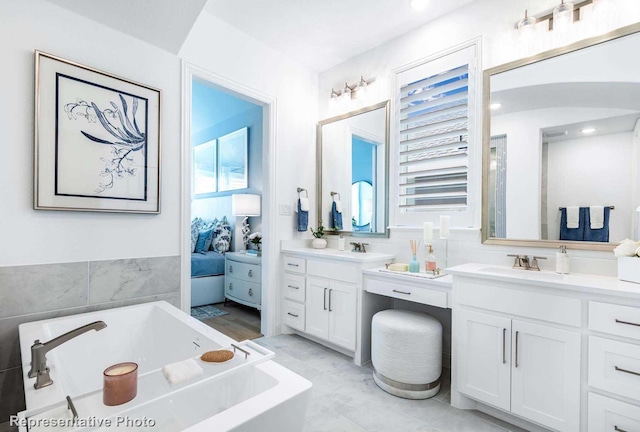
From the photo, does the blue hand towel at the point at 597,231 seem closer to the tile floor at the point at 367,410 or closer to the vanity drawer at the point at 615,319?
the vanity drawer at the point at 615,319

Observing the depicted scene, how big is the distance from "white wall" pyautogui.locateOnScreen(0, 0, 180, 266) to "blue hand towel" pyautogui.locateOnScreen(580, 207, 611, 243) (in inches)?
114

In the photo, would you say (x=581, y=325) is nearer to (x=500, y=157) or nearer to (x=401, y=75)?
(x=500, y=157)

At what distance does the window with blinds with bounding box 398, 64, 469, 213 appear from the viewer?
250 centimetres

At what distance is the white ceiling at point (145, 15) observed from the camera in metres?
1.90

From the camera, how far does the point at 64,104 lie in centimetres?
192

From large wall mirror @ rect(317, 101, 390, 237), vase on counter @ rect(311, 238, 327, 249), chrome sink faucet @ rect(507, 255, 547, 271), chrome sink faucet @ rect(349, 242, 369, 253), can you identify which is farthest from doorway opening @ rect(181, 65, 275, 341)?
chrome sink faucet @ rect(507, 255, 547, 271)

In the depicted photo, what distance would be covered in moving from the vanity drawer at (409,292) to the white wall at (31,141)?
1619mm

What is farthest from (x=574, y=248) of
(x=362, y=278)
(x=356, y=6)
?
(x=356, y=6)

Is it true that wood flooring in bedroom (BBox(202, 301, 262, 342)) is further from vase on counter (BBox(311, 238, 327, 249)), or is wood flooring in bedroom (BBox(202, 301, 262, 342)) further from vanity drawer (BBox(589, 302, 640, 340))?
vanity drawer (BBox(589, 302, 640, 340))

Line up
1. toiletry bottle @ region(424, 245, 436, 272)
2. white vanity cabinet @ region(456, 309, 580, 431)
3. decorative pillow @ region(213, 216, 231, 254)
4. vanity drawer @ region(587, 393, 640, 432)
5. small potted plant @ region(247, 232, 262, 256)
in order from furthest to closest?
decorative pillow @ region(213, 216, 231, 254) → small potted plant @ region(247, 232, 262, 256) → toiletry bottle @ region(424, 245, 436, 272) → white vanity cabinet @ region(456, 309, 580, 431) → vanity drawer @ region(587, 393, 640, 432)

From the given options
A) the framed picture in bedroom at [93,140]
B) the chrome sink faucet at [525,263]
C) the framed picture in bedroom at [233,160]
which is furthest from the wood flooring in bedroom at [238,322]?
the chrome sink faucet at [525,263]

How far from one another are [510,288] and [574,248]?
2.06ft

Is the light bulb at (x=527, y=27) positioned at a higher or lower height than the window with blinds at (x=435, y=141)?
higher

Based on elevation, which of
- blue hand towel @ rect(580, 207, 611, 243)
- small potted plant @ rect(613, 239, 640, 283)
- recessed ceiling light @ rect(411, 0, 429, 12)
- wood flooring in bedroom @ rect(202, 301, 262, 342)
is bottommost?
wood flooring in bedroom @ rect(202, 301, 262, 342)
